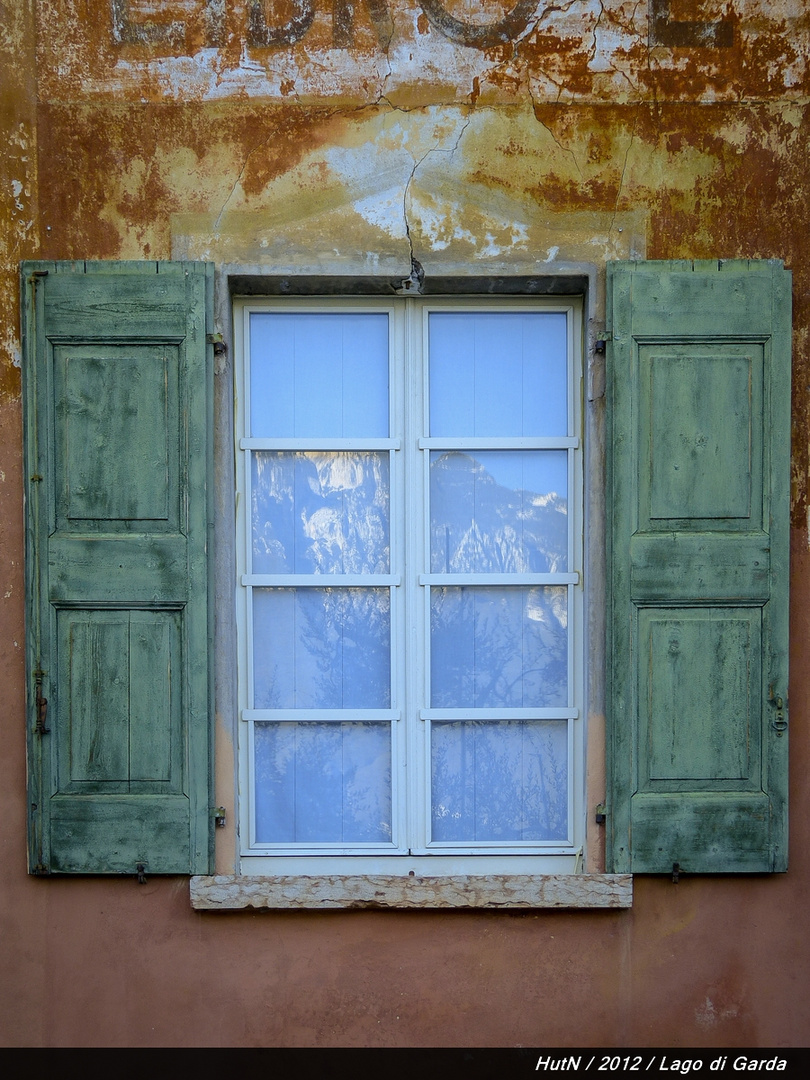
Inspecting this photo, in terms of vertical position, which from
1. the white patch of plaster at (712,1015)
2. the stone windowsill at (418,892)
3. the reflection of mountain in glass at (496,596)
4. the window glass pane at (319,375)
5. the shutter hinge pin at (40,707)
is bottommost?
the white patch of plaster at (712,1015)

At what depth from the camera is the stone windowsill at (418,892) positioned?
294 cm

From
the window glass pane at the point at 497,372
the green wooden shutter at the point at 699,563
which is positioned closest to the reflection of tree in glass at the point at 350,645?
the window glass pane at the point at 497,372

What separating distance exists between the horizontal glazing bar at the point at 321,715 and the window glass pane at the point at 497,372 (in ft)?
3.41

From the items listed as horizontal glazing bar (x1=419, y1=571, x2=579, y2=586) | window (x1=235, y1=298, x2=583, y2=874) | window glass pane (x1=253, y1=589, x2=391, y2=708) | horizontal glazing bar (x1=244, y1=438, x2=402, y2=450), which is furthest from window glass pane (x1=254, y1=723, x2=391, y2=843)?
horizontal glazing bar (x1=244, y1=438, x2=402, y2=450)

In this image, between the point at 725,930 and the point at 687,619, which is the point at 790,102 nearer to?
the point at 687,619

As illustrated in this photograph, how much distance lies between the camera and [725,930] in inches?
118

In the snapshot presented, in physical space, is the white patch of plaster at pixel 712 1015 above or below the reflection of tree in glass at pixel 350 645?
below

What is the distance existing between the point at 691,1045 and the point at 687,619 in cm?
148

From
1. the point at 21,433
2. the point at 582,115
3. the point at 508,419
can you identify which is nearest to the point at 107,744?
the point at 21,433

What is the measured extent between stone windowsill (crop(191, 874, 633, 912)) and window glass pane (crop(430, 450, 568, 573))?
1094mm

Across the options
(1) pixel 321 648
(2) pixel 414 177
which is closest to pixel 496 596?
(1) pixel 321 648

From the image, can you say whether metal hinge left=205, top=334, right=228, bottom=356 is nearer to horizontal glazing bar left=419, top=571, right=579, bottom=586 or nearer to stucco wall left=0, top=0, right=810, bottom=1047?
stucco wall left=0, top=0, right=810, bottom=1047

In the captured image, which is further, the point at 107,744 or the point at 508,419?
the point at 508,419

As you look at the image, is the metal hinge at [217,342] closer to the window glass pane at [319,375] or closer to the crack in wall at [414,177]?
the window glass pane at [319,375]
